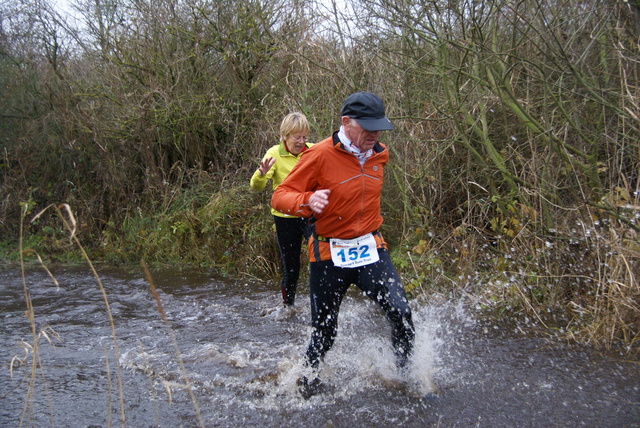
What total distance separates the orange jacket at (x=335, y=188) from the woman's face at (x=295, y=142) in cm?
196

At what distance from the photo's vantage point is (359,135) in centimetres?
362

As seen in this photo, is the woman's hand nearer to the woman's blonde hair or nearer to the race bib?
the woman's blonde hair

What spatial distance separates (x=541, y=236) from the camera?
589cm

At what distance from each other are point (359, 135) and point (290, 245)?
2522mm

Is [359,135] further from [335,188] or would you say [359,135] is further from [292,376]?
[292,376]

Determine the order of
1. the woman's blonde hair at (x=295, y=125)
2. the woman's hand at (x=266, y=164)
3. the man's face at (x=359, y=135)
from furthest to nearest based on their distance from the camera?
1. the woman's blonde hair at (x=295, y=125)
2. the woman's hand at (x=266, y=164)
3. the man's face at (x=359, y=135)

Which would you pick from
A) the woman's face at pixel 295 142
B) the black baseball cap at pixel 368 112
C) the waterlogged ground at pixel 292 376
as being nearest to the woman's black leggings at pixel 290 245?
the waterlogged ground at pixel 292 376

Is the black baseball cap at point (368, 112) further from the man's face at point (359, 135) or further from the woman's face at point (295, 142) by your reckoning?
the woman's face at point (295, 142)

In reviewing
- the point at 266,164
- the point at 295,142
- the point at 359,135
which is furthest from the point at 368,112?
the point at 295,142

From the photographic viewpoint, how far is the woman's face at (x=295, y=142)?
18.7 feet

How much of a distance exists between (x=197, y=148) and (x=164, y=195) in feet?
3.49

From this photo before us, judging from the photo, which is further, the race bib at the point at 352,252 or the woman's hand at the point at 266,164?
the woman's hand at the point at 266,164

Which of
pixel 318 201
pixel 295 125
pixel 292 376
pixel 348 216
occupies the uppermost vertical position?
pixel 295 125

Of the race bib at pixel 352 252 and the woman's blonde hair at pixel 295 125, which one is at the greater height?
the woman's blonde hair at pixel 295 125
